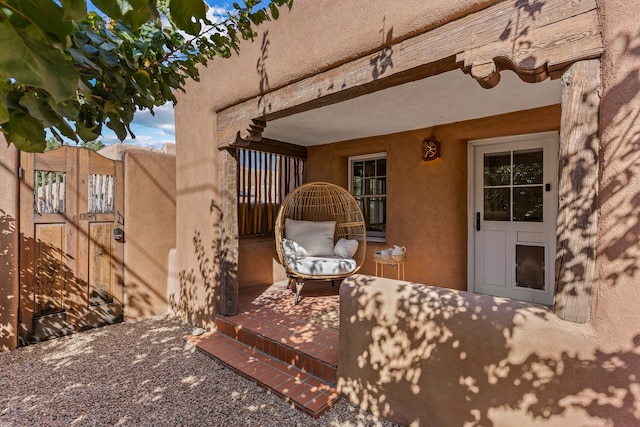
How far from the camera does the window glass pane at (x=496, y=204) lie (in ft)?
12.8

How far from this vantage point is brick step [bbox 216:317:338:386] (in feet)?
8.64

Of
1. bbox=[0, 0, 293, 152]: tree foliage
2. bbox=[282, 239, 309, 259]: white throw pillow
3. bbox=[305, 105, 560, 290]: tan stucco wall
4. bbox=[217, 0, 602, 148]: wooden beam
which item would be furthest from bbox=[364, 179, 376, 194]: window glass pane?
bbox=[0, 0, 293, 152]: tree foliage

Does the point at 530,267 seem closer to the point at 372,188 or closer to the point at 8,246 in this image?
the point at 372,188

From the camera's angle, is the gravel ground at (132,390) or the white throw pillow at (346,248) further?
the white throw pillow at (346,248)

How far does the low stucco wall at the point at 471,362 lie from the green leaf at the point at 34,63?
78.7 inches

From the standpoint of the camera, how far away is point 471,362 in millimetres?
1858

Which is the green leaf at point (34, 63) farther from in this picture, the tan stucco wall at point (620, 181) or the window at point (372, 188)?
the window at point (372, 188)

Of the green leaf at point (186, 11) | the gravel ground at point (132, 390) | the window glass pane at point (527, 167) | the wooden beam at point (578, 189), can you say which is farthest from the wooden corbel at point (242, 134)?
the window glass pane at point (527, 167)

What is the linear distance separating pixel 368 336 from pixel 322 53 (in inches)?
83.4

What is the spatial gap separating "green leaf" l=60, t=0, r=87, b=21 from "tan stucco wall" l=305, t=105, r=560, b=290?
399 centimetres

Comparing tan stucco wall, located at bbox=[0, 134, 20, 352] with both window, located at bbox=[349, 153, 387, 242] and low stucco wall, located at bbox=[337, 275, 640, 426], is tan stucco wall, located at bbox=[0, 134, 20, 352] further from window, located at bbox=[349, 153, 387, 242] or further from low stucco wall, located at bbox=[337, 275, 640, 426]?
window, located at bbox=[349, 153, 387, 242]

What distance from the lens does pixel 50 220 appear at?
11.6 feet

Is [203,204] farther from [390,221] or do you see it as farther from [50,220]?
[390,221]

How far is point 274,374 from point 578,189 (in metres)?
2.49
